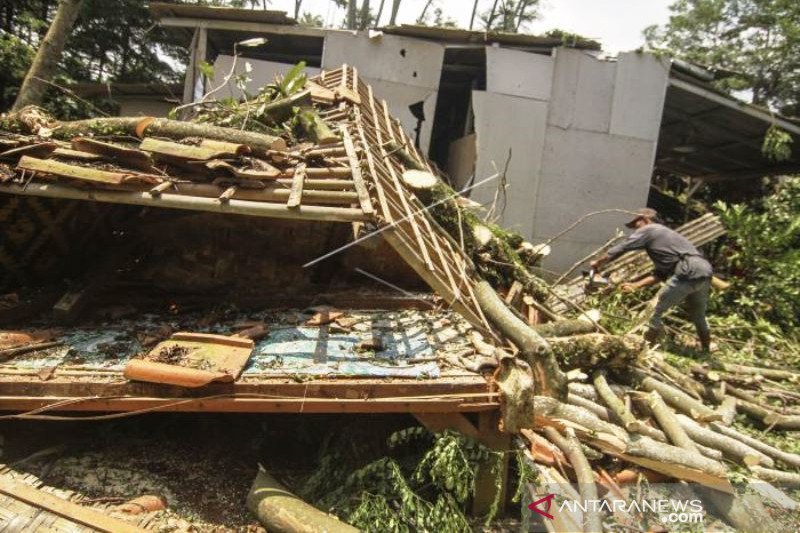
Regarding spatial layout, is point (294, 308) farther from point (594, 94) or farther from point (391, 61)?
point (594, 94)

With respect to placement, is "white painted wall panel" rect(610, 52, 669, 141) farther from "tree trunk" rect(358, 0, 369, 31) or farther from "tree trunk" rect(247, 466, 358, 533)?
"tree trunk" rect(358, 0, 369, 31)

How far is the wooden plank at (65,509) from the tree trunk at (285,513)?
28.4 inches

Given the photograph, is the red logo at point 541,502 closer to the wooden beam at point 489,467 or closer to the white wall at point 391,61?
the wooden beam at point 489,467

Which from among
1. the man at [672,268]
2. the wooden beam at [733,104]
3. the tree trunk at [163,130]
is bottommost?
the man at [672,268]

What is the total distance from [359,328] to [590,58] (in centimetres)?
828

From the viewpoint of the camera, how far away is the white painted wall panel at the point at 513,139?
8898 millimetres

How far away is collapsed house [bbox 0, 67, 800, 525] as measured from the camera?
307 centimetres

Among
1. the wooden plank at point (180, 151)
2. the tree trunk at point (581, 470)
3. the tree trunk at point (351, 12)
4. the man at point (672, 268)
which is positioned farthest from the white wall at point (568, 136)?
the tree trunk at point (351, 12)

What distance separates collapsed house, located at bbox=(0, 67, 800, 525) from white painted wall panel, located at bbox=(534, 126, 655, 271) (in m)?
4.12

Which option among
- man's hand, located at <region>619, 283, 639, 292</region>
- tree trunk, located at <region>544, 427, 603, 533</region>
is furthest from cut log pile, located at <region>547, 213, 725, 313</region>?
tree trunk, located at <region>544, 427, 603, 533</region>

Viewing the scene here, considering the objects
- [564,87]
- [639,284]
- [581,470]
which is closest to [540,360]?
[581,470]

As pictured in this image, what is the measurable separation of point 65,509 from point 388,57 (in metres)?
9.15

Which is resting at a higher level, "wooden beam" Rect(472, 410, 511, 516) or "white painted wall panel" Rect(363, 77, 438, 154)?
"white painted wall panel" Rect(363, 77, 438, 154)

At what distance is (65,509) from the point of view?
8.62ft
